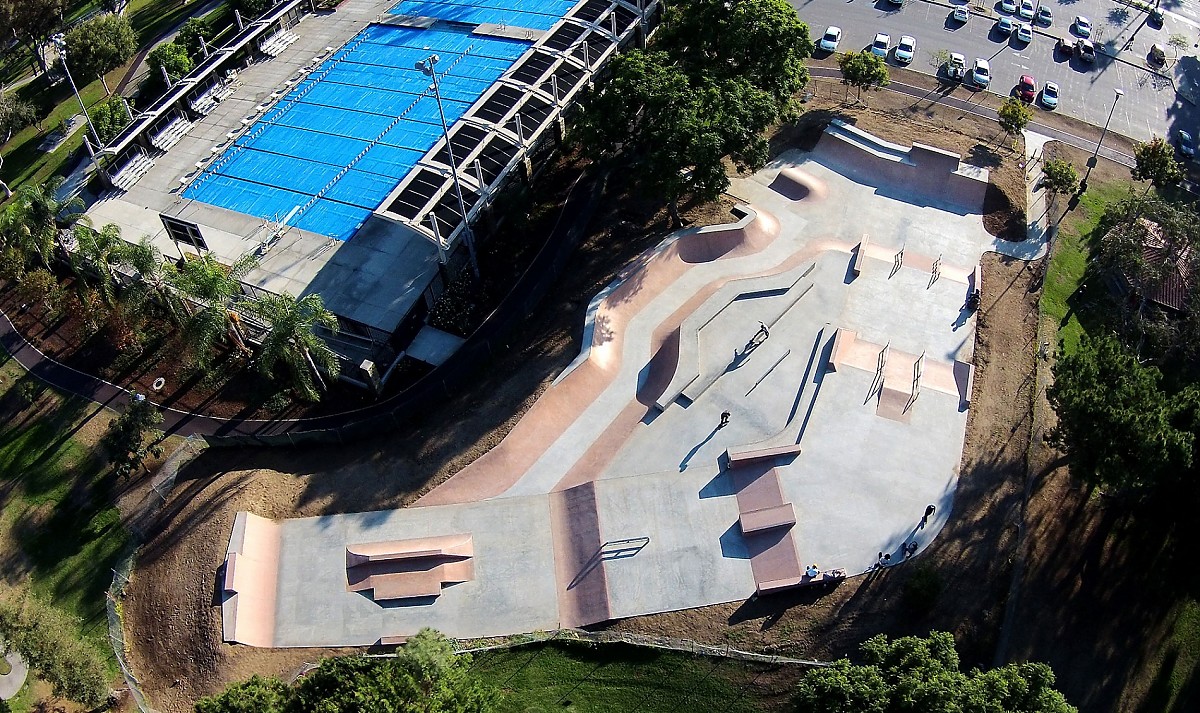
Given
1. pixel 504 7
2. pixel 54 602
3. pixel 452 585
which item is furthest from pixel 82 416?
pixel 504 7

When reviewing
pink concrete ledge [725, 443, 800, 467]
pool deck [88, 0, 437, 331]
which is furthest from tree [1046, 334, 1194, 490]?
pool deck [88, 0, 437, 331]

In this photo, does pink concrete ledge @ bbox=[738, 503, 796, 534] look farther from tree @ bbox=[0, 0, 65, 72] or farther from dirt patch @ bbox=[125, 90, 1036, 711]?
tree @ bbox=[0, 0, 65, 72]

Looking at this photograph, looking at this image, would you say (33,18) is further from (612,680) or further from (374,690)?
(612,680)

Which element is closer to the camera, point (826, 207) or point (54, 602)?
point (54, 602)

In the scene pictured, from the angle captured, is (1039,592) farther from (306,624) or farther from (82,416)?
A: (82,416)

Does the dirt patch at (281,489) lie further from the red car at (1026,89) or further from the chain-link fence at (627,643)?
the red car at (1026,89)

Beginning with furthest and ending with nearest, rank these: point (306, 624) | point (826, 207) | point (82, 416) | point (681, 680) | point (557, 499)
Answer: point (826, 207), point (82, 416), point (557, 499), point (306, 624), point (681, 680)
